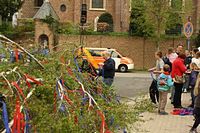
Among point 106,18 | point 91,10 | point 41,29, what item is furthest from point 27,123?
point 91,10

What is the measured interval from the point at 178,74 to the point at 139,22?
2517 centimetres

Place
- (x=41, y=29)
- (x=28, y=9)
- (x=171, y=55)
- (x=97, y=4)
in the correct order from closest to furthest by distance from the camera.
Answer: (x=171, y=55) → (x=41, y=29) → (x=97, y=4) → (x=28, y=9)

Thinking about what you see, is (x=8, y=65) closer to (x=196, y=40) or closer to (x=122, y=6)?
(x=196, y=40)

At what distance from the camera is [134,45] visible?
39.5 meters

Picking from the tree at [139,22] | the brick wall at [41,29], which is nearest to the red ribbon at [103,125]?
the tree at [139,22]

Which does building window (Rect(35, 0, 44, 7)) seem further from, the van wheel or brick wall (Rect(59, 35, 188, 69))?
the van wheel

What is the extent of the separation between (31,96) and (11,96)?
313mm

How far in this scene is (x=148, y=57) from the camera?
129 feet

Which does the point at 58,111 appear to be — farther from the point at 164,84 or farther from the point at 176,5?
the point at 176,5

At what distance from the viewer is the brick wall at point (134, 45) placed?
3916cm

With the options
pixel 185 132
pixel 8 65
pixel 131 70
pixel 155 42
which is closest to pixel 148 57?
pixel 155 42

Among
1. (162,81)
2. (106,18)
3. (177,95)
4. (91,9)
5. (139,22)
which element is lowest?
(177,95)

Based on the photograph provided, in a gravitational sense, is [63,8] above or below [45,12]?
above

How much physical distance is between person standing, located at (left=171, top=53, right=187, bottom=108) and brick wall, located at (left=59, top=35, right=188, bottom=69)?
24470 mm
